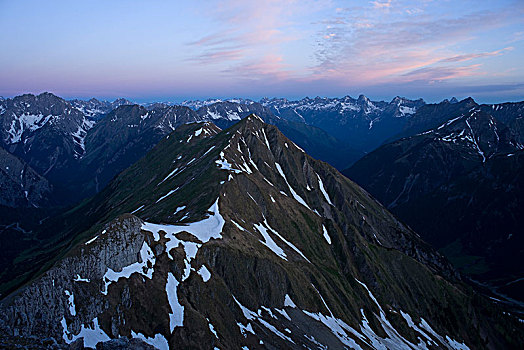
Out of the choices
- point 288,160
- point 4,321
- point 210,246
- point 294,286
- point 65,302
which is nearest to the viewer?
point 4,321

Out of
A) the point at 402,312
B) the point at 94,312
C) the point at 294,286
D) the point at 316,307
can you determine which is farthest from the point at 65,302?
the point at 402,312

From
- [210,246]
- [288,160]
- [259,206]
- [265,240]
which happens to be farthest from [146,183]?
[210,246]

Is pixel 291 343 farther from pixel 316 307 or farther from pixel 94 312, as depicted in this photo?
pixel 94 312

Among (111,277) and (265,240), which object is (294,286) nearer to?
(265,240)

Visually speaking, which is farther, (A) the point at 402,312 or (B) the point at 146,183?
(B) the point at 146,183

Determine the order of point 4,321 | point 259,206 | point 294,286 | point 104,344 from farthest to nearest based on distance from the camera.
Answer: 1. point 259,206
2. point 294,286
3. point 4,321
4. point 104,344

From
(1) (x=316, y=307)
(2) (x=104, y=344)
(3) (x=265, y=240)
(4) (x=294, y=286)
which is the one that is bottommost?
(1) (x=316, y=307)

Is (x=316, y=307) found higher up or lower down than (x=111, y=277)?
lower down
